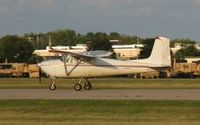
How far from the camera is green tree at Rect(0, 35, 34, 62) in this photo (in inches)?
5464

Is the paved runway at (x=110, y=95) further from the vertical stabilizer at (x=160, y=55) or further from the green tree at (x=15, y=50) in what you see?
the green tree at (x=15, y=50)

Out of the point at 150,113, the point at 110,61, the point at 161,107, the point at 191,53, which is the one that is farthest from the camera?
the point at 191,53

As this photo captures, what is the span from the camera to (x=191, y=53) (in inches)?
6196

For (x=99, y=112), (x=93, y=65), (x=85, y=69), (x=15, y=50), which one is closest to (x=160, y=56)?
(x=93, y=65)

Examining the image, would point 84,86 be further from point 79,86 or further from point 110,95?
point 110,95

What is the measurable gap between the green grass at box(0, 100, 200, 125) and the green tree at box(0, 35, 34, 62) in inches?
4344

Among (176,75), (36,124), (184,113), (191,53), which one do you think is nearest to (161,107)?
(184,113)

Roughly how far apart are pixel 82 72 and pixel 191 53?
121490 millimetres

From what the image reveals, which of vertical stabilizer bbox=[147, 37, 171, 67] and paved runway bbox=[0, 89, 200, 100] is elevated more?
vertical stabilizer bbox=[147, 37, 171, 67]

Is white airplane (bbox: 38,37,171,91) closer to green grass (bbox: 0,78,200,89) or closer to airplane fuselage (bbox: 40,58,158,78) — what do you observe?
airplane fuselage (bbox: 40,58,158,78)

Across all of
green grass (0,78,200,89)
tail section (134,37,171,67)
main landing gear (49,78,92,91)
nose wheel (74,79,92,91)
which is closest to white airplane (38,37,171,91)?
tail section (134,37,171,67)

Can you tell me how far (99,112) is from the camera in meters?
20.2

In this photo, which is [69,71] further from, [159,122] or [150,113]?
[159,122]

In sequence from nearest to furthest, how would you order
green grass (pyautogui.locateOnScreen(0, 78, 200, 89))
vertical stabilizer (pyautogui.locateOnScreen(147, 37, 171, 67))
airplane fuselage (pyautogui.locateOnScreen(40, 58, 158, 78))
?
airplane fuselage (pyautogui.locateOnScreen(40, 58, 158, 78))
vertical stabilizer (pyautogui.locateOnScreen(147, 37, 171, 67))
green grass (pyautogui.locateOnScreen(0, 78, 200, 89))
